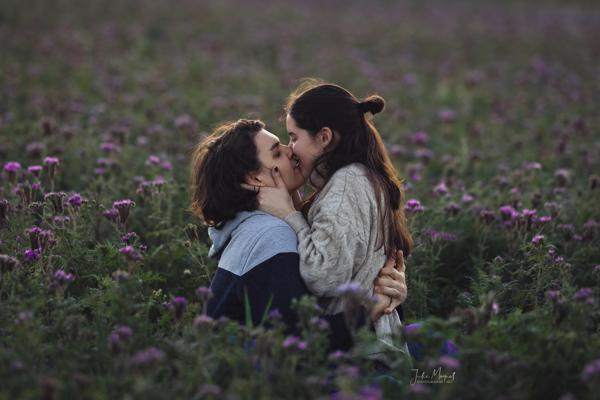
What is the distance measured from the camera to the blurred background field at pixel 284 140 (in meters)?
2.80

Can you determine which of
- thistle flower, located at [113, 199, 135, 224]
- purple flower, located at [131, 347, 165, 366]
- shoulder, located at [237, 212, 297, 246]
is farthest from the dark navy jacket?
thistle flower, located at [113, 199, 135, 224]

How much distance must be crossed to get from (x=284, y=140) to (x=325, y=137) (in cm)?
295

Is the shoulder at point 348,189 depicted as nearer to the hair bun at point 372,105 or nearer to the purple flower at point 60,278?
the hair bun at point 372,105

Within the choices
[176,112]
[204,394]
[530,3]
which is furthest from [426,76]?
[530,3]

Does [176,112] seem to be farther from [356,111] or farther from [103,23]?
[103,23]

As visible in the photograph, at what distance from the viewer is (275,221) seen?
10.8 feet

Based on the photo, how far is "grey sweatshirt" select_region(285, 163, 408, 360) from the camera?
10.3 feet

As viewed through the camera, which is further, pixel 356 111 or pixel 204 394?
pixel 356 111

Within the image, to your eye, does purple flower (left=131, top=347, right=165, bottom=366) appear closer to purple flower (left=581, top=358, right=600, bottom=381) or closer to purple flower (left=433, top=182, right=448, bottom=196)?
purple flower (left=581, top=358, right=600, bottom=381)

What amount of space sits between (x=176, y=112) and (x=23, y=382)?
5.29 m

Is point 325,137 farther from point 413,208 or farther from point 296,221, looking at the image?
point 413,208

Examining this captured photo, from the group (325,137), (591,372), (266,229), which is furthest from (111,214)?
→ (591,372)

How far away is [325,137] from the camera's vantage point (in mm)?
3459

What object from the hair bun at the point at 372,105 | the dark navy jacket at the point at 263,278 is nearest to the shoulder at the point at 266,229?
the dark navy jacket at the point at 263,278
